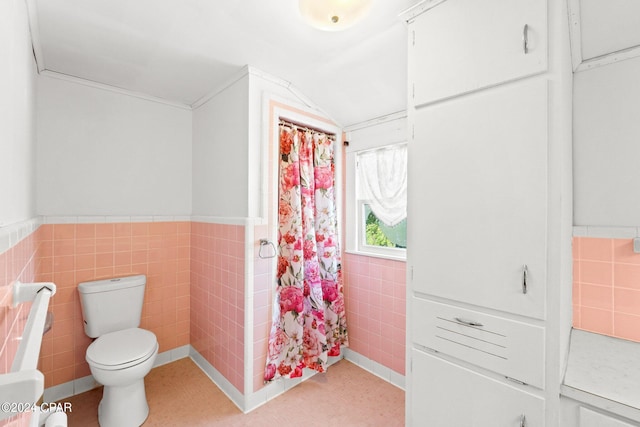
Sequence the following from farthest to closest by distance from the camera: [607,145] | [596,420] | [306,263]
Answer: [306,263] < [607,145] < [596,420]

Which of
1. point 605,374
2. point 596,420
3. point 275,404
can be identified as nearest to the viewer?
point 596,420

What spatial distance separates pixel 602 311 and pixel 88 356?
2.91 meters

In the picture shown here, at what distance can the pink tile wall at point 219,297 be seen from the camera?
2043 mm

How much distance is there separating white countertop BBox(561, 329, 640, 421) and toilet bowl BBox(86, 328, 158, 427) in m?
2.20

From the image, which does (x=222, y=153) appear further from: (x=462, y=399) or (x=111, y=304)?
(x=462, y=399)

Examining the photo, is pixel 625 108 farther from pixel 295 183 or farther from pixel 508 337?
pixel 295 183

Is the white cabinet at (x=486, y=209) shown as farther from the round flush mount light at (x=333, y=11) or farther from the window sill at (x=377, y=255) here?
the window sill at (x=377, y=255)

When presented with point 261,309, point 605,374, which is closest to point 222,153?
point 261,309

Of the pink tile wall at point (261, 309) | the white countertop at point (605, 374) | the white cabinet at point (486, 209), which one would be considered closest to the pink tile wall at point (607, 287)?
the white countertop at point (605, 374)

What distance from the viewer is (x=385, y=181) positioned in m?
2.42

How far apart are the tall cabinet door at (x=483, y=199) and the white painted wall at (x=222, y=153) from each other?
4.05 feet

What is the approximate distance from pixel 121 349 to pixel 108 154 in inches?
59.2

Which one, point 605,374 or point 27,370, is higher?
point 27,370

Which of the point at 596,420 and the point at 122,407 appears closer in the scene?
the point at 596,420
